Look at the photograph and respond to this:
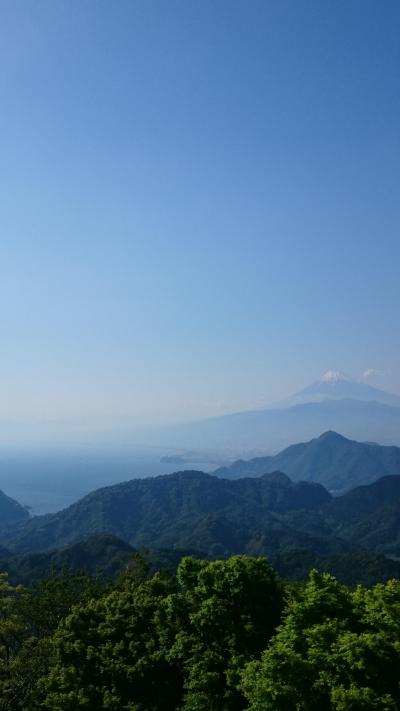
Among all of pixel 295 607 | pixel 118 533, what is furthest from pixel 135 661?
pixel 118 533

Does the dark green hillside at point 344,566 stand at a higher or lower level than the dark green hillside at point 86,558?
lower

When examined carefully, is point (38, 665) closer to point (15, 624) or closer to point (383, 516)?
point (15, 624)

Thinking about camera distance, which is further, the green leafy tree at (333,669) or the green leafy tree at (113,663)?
the green leafy tree at (113,663)

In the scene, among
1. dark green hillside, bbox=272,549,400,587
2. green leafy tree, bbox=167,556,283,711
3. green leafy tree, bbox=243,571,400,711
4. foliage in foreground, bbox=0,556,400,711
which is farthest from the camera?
dark green hillside, bbox=272,549,400,587

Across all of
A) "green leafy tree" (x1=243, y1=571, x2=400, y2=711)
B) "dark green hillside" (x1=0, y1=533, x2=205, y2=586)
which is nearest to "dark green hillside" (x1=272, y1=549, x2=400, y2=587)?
"dark green hillside" (x1=0, y1=533, x2=205, y2=586)

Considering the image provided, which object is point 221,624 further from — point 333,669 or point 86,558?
point 86,558

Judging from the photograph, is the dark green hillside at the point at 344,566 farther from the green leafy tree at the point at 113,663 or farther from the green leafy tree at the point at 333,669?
the green leafy tree at the point at 333,669

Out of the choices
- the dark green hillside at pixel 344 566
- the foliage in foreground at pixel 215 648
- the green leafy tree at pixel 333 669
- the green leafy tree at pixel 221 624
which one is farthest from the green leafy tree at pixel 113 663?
the dark green hillside at pixel 344 566

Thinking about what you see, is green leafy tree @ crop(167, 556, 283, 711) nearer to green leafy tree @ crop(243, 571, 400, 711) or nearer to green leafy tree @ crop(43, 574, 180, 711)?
green leafy tree @ crop(43, 574, 180, 711)

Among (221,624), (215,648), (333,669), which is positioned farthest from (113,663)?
(333,669)
